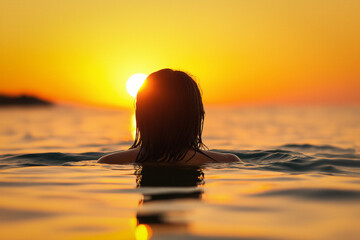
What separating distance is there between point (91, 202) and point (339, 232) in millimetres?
1919

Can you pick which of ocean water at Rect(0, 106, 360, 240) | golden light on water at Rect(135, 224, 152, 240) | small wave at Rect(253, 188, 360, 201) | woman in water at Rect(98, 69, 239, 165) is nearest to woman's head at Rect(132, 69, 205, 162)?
woman in water at Rect(98, 69, 239, 165)

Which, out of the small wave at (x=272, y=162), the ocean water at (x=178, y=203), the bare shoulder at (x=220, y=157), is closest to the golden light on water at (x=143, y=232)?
the ocean water at (x=178, y=203)

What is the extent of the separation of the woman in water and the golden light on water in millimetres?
2056

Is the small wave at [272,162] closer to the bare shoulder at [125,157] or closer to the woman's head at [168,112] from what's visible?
the bare shoulder at [125,157]

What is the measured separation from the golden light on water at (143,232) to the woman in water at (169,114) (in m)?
2.06

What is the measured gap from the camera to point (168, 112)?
460 centimetres

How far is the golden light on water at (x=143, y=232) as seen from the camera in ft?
7.91

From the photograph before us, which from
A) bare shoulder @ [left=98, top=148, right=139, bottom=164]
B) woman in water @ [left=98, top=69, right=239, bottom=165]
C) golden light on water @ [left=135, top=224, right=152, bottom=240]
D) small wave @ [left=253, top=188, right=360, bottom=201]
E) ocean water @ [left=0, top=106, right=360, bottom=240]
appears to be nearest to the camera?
golden light on water @ [left=135, top=224, right=152, bottom=240]

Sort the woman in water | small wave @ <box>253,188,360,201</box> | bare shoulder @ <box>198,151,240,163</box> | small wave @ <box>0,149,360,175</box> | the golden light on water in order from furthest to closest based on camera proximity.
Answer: small wave @ <box>0,149,360,175</box>
bare shoulder @ <box>198,151,240,163</box>
the woman in water
small wave @ <box>253,188,360,201</box>
the golden light on water

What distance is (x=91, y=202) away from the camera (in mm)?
3381

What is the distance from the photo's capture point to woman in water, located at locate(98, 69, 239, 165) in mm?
4605

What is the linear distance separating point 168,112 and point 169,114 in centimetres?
3

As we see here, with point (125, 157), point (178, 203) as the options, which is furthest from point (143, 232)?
point (125, 157)

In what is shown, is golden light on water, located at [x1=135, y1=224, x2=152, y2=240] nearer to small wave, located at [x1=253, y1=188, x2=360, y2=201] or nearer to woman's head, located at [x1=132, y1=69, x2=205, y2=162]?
small wave, located at [x1=253, y1=188, x2=360, y2=201]
